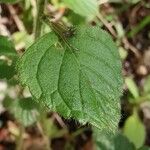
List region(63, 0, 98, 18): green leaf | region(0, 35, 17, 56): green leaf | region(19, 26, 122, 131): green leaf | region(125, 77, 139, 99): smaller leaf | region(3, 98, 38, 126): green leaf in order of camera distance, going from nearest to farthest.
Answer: region(19, 26, 122, 131): green leaf
region(63, 0, 98, 18): green leaf
region(0, 35, 17, 56): green leaf
region(3, 98, 38, 126): green leaf
region(125, 77, 139, 99): smaller leaf

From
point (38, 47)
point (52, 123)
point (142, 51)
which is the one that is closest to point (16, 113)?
point (52, 123)

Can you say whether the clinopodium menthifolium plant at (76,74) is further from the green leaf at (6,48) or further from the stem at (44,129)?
the stem at (44,129)

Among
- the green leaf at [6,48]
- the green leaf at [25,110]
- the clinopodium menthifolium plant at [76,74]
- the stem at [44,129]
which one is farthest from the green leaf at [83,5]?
the stem at [44,129]

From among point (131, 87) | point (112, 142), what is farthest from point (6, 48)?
point (131, 87)

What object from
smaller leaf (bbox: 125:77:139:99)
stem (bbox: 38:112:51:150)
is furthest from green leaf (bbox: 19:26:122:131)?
smaller leaf (bbox: 125:77:139:99)

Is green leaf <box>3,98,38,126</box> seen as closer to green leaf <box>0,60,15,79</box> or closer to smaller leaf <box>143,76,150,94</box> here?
green leaf <box>0,60,15,79</box>

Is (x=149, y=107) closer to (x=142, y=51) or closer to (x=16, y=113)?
(x=142, y=51)
